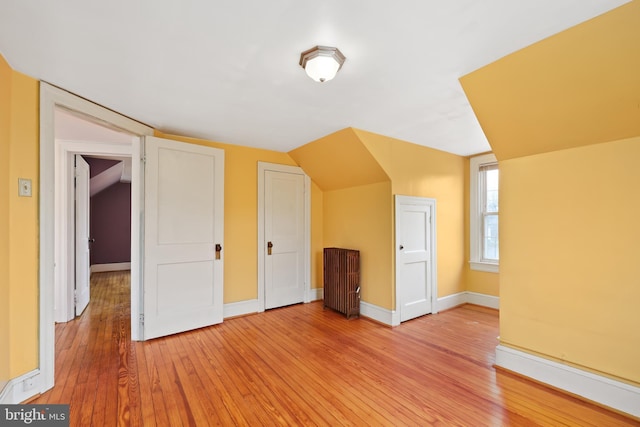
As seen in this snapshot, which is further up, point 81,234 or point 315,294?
point 81,234

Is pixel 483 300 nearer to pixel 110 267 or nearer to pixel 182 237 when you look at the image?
pixel 182 237

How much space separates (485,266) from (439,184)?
1420 mm

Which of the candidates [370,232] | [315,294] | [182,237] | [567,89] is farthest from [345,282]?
[567,89]

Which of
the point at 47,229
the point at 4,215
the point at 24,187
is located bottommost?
the point at 47,229

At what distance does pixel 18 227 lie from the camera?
6.23 ft

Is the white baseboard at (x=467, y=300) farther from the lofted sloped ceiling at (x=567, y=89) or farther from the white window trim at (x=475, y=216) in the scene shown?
the lofted sloped ceiling at (x=567, y=89)

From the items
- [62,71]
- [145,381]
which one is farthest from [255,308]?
[62,71]

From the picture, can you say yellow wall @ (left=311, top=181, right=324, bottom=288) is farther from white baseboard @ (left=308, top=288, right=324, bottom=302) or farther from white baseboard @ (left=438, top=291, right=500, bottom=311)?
white baseboard @ (left=438, top=291, right=500, bottom=311)

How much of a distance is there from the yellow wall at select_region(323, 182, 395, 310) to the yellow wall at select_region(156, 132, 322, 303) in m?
1.23

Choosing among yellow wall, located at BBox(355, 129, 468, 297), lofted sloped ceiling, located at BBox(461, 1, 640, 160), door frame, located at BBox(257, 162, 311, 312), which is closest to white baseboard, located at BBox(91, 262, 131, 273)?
door frame, located at BBox(257, 162, 311, 312)

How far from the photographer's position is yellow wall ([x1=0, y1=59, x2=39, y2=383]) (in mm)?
1780

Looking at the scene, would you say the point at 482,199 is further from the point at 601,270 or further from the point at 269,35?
the point at 269,35

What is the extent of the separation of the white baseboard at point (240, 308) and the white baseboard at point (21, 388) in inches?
68.0

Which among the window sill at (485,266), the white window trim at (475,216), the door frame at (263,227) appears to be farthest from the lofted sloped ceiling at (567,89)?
the door frame at (263,227)
